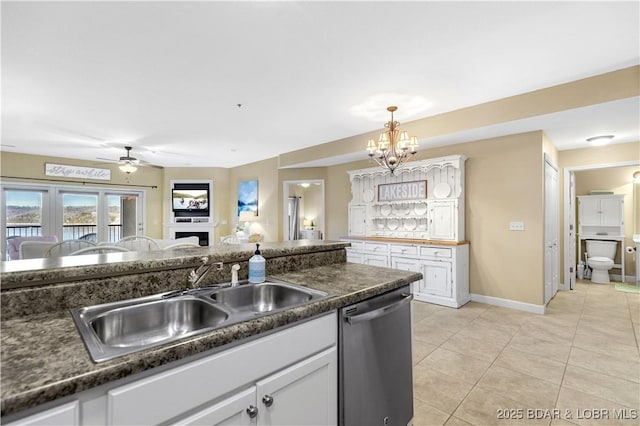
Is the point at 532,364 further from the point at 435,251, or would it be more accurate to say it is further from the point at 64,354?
the point at 64,354

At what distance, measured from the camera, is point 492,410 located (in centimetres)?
192

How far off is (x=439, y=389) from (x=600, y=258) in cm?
552

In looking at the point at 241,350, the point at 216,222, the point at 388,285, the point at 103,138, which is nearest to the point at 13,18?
the point at 241,350

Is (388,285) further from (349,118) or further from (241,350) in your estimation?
(349,118)

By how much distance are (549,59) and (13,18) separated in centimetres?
409

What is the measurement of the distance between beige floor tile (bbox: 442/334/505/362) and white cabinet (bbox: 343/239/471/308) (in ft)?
3.35

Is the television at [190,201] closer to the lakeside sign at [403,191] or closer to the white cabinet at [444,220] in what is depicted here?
the lakeside sign at [403,191]

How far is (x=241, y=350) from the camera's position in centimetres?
99

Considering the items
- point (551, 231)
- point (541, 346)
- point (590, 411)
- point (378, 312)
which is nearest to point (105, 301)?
point (378, 312)

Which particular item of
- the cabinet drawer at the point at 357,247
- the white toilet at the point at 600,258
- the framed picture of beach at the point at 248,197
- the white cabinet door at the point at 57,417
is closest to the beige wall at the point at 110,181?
the framed picture of beach at the point at 248,197

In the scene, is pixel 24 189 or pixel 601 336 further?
pixel 24 189

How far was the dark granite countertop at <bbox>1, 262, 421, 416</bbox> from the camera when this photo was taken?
658 millimetres

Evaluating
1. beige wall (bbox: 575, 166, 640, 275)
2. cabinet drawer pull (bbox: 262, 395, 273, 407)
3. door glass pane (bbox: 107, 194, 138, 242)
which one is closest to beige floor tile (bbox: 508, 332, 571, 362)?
cabinet drawer pull (bbox: 262, 395, 273, 407)

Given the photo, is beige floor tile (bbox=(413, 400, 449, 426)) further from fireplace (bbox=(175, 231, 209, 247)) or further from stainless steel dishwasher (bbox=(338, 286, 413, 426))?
fireplace (bbox=(175, 231, 209, 247))
